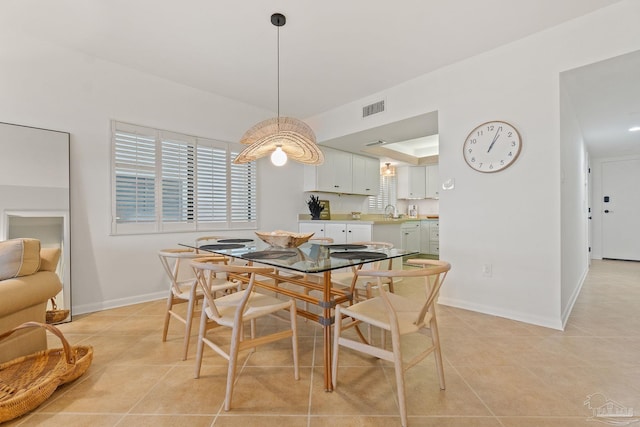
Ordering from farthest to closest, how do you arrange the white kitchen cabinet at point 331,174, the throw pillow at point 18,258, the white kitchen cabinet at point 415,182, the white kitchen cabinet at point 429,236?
1. the white kitchen cabinet at point 415,182
2. the white kitchen cabinet at point 429,236
3. the white kitchen cabinet at point 331,174
4. the throw pillow at point 18,258

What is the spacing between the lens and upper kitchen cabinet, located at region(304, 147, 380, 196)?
4820mm

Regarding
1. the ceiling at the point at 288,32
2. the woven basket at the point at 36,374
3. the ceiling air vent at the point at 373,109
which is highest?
the ceiling at the point at 288,32

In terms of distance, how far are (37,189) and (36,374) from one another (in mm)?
1784

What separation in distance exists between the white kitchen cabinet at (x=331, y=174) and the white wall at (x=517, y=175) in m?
1.97

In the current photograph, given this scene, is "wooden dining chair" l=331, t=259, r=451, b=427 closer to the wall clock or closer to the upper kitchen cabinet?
the wall clock

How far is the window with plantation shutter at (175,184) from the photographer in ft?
10.4

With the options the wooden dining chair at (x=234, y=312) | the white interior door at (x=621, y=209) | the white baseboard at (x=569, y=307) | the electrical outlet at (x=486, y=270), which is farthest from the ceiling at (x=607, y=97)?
the wooden dining chair at (x=234, y=312)

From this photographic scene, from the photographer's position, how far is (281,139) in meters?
2.33

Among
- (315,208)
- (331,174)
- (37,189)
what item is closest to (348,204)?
(331,174)

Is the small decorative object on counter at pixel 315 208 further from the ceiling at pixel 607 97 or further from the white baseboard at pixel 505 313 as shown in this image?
the ceiling at pixel 607 97

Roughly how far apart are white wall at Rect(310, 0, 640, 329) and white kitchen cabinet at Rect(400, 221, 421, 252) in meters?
2.73

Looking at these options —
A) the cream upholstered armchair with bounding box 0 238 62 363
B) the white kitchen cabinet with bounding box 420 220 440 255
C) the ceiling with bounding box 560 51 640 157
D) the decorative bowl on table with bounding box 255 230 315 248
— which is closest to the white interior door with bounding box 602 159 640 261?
the ceiling with bounding box 560 51 640 157

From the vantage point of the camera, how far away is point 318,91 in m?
3.76

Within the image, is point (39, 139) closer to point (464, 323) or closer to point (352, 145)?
point (352, 145)
